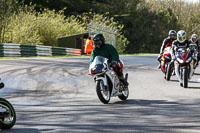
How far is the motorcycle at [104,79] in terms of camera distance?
10563 millimetres

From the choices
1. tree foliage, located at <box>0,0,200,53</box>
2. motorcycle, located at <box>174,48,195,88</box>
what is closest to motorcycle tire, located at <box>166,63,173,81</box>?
motorcycle, located at <box>174,48,195,88</box>

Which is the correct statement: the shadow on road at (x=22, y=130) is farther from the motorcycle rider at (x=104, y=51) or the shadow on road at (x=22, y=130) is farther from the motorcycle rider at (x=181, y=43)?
the motorcycle rider at (x=181, y=43)

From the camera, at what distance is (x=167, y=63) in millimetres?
17516

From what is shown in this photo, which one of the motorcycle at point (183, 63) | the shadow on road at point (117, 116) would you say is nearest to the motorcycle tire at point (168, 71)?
the motorcycle at point (183, 63)

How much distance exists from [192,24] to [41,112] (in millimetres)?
73026

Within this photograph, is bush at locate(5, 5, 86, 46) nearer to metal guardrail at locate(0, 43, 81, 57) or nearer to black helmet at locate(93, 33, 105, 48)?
metal guardrail at locate(0, 43, 81, 57)

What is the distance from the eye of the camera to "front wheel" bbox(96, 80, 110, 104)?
10477 mm

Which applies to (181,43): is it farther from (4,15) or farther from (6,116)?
(4,15)

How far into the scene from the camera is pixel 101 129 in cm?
746

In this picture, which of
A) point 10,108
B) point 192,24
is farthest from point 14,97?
point 192,24

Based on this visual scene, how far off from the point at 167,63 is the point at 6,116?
10777 millimetres

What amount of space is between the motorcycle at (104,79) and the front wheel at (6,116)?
3.18m

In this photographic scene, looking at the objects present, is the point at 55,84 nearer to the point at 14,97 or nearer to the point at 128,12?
the point at 14,97

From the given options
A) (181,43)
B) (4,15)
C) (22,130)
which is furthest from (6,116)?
(4,15)
